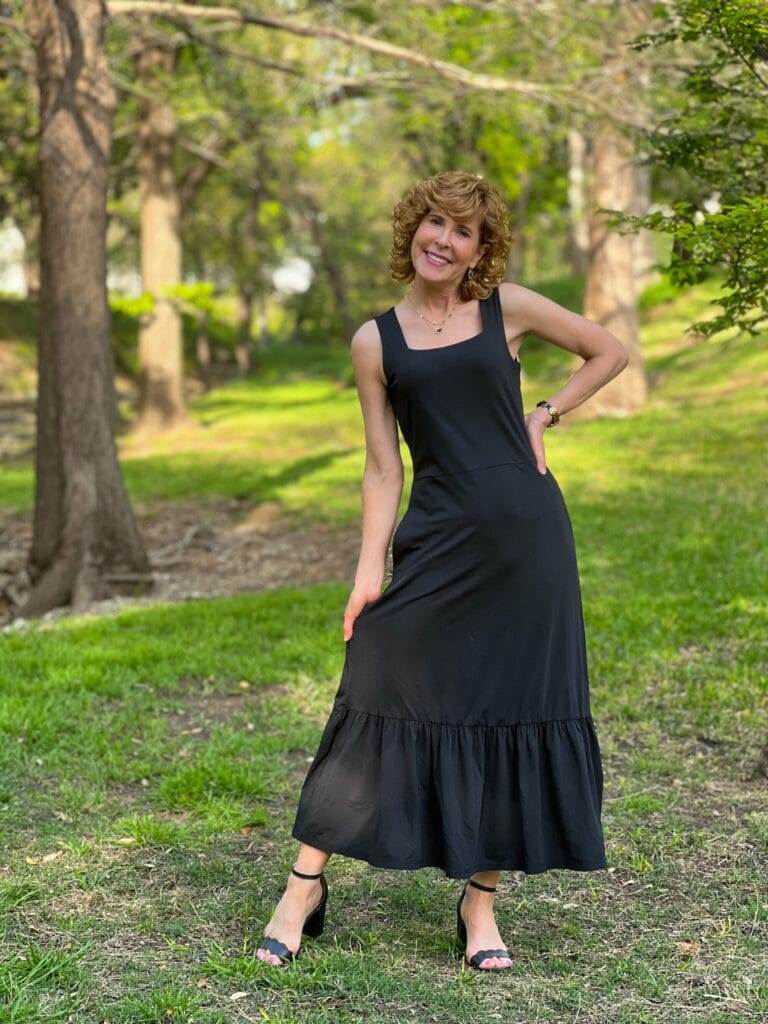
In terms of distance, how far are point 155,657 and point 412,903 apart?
122 inches

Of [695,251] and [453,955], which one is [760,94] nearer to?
[695,251]

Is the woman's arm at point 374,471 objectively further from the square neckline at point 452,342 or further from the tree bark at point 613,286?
the tree bark at point 613,286

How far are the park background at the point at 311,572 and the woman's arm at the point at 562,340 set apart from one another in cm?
95

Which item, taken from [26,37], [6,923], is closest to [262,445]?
[26,37]

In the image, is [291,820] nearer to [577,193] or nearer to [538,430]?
[538,430]

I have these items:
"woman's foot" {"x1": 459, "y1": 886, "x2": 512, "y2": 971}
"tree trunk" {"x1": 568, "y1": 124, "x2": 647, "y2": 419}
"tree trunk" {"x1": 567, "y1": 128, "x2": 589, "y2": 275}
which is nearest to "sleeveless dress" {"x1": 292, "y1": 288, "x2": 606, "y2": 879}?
"woman's foot" {"x1": 459, "y1": 886, "x2": 512, "y2": 971}

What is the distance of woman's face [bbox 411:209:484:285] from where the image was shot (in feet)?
11.4

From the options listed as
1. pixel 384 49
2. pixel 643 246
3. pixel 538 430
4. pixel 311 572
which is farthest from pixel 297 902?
pixel 643 246

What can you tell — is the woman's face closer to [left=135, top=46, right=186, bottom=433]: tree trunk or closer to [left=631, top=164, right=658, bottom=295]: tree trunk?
[left=135, top=46, right=186, bottom=433]: tree trunk

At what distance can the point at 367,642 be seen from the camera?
3.51 meters

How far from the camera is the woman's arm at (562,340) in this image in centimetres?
354

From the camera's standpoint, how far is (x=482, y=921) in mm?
3625

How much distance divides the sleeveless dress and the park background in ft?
1.42

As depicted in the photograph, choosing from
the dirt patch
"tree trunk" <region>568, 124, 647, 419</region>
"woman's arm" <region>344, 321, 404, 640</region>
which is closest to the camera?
"woman's arm" <region>344, 321, 404, 640</region>
